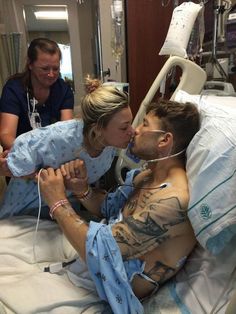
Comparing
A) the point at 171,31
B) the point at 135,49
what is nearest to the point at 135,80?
the point at 135,49

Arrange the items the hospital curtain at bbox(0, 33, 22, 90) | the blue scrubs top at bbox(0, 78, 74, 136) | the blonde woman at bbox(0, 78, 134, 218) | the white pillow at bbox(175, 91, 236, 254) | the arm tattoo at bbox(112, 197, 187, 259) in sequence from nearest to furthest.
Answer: the white pillow at bbox(175, 91, 236, 254) → the arm tattoo at bbox(112, 197, 187, 259) → the blonde woman at bbox(0, 78, 134, 218) → the blue scrubs top at bbox(0, 78, 74, 136) → the hospital curtain at bbox(0, 33, 22, 90)

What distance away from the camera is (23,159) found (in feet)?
4.32

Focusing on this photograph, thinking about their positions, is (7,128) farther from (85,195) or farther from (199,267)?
(199,267)

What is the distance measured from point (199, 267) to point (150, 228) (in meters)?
0.23

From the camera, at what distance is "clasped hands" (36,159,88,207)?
1.19m

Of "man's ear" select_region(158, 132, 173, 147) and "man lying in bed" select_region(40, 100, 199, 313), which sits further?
"man's ear" select_region(158, 132, 173, 147)

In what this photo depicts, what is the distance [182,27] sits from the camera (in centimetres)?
162

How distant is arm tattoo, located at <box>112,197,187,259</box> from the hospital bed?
0.20 feet

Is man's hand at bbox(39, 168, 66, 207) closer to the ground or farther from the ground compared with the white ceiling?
closer to the ground

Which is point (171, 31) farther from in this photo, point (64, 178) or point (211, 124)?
point (64, 178)

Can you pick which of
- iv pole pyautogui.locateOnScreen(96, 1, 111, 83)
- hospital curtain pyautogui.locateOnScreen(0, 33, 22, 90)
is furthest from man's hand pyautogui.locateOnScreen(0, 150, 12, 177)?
iv pole pyautogui.locateOnScreen(96, 1, 111, 83)

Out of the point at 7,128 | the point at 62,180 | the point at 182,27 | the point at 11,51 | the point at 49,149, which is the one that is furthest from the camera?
the point at 11,51

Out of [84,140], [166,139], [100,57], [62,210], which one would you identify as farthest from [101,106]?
[100,57]

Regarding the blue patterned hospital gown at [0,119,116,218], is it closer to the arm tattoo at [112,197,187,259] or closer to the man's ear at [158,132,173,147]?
the man's ear at [158,132,173,147]
